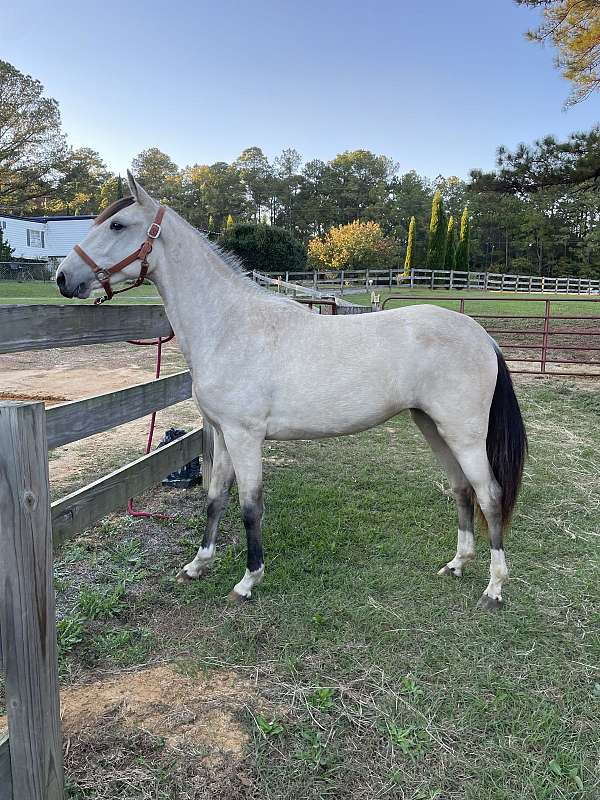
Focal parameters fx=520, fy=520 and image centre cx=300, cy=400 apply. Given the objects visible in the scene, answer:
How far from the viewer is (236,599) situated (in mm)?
2773

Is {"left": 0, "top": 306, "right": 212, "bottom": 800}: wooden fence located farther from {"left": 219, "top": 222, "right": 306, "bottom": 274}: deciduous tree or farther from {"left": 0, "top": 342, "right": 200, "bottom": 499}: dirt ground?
{"left": 219, "top": 222, "right": 306, "bottom": 274}: deciduous tree

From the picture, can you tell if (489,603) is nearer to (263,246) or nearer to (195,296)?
(195,296)

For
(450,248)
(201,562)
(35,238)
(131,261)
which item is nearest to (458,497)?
(201,562)

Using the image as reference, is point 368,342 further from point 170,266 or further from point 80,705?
point 80,705

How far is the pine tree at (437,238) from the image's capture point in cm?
3928

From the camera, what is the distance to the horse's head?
2.53 m

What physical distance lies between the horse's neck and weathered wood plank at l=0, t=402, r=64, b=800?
1.52 meters

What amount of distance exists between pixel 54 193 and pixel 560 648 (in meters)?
38.8

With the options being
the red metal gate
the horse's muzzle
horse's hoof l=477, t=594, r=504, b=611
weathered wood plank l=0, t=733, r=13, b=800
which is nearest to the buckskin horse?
horse's hoof l=477, t=594, r=504, b=611

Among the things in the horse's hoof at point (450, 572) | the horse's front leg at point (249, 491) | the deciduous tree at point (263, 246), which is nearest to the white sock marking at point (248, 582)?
the horse's front leg at point (249, 491)

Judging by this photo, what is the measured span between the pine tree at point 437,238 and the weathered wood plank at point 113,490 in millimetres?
38802

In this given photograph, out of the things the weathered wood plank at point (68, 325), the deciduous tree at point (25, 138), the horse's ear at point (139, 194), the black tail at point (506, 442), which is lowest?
the black tail at point (506, 442)

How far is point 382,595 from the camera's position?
2846mm

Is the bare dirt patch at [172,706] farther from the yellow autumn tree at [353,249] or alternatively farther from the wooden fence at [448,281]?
the yellow autumn tree at [353,249]
